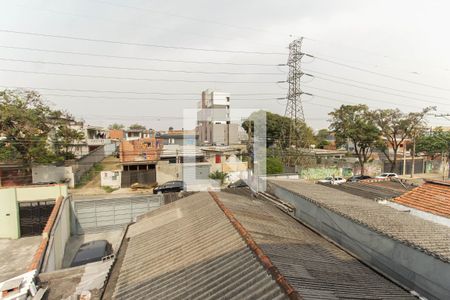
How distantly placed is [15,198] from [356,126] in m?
32.3

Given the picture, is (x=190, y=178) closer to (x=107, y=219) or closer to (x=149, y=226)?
(x=107, y=219)

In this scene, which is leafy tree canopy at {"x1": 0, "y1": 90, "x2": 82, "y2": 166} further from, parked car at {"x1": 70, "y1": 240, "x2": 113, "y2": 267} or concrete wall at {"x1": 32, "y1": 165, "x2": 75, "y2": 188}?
parked car at {"x1": 70, "y1": 240, "x2": 113, "y2": 267}

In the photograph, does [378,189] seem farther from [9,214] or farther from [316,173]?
[9,214]

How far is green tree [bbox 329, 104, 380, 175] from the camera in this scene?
102 ft

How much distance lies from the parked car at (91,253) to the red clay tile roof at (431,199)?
42.8 feet

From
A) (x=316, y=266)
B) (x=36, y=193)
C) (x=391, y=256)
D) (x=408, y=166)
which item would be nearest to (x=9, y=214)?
(x=36, y=193)

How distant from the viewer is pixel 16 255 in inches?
542

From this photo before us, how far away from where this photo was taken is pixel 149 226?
32.0 ft

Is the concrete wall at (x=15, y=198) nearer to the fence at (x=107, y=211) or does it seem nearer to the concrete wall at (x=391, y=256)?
the fence at (x=107, y=211)

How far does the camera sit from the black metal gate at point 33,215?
1619 centimetres

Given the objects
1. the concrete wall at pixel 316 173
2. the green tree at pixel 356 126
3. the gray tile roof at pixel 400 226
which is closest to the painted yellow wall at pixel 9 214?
the gray tile roof at pixel 400 226

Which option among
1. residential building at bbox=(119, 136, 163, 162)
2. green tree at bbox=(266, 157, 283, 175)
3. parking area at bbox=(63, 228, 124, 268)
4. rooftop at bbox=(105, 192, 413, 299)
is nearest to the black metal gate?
parking area at bbox=(63, 228, 124, 268)

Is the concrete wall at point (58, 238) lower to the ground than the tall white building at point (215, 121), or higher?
lower

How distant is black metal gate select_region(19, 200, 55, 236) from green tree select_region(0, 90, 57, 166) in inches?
339
